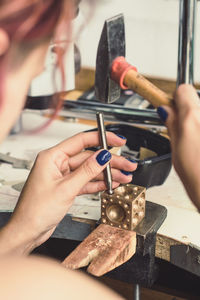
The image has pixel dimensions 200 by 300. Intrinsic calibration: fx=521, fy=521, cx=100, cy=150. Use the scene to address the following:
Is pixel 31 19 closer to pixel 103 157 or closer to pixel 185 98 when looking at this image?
pixel 185 98

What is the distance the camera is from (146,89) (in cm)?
101

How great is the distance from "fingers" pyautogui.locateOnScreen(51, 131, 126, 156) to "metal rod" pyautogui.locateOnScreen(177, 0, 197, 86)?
0.92ft

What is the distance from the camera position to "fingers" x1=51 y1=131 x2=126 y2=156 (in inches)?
45.1

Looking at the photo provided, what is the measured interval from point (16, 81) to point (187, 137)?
0.33m

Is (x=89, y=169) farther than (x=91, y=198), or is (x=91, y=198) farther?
(x=91, y=198)

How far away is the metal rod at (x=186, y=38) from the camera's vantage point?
1241mm

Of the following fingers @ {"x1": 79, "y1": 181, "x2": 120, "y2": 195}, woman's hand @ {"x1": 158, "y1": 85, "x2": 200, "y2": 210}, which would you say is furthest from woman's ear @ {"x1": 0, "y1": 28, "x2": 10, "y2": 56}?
fingers @ {"x1": 79, "y1": 181, "x2": 120, "y2": 195}

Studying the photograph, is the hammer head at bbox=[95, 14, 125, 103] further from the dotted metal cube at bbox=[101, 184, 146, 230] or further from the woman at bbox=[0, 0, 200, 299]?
the dotted metal cube at bbox=[101, 184, 146, 230]

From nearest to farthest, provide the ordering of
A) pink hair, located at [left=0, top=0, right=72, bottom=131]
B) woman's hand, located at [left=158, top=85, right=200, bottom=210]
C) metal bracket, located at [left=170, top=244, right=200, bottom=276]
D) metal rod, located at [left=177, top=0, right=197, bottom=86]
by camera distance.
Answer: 1. pink hair, located at [left=0, top=0, right=72, bottom=131]
2. woman's hand, located at [left=158, top=85, right=200, bottom=210]
3. metal bracket, located at [left=170, top=244, right=200, bottom=276]
4. metal rod, located at [left=177, top=0, right=197, bottom=86]

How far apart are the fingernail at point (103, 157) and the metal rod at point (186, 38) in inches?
14.4

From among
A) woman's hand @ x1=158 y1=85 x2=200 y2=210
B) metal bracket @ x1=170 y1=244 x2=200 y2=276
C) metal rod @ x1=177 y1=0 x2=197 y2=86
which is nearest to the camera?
woman's hand @ x1=158 y1=85 x2=200 y2=210

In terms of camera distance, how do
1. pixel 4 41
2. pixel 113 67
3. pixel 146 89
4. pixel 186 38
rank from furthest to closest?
1. pixel 186 38
2. pixel 113 67
3. pixel 146 89
4. pixel 4 41

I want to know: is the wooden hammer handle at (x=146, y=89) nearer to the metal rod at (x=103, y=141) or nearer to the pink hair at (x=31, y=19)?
the metal rod at (x=103, y=141)

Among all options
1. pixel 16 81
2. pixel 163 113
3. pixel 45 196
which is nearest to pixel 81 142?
pixel 45 196
